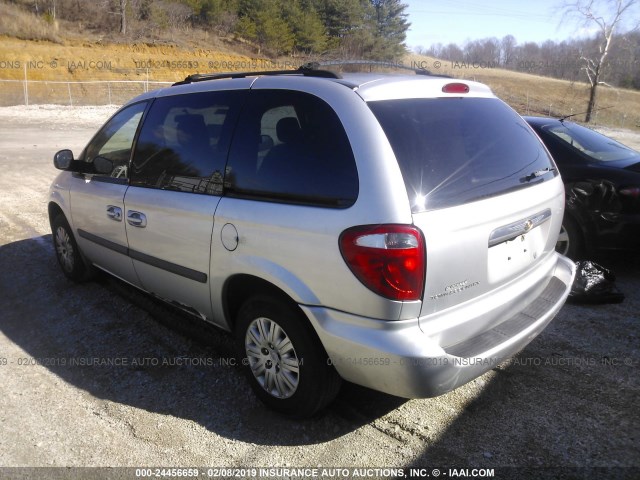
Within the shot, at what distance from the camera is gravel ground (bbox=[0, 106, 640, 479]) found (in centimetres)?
265

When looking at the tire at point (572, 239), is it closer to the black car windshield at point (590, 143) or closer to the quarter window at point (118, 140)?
the black car windshield at point (590, 143)

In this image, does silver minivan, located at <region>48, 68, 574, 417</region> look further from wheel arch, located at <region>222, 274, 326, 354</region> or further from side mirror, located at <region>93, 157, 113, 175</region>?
side mirror, located at <region>93, 157, 113, 175</region>

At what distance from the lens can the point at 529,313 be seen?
115 inches

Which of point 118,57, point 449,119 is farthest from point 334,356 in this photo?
point 118,57

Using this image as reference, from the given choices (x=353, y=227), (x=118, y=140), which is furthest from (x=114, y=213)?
(x=353, y=227)

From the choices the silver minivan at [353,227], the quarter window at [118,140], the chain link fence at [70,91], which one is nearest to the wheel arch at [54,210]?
the quarter window at [118,140]

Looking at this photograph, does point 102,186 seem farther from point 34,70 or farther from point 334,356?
point 34,70

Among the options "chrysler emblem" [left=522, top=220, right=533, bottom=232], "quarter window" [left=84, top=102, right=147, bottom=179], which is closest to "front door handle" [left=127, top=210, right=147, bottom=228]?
"quarter window" [left=84, top=102, right=147, bottom=179]

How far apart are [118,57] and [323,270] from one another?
42314 mm

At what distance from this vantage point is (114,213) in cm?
388

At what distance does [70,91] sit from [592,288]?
108 ft

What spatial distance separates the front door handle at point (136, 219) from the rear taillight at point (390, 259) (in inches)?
71.5

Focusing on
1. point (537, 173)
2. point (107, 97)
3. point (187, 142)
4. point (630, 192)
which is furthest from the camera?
point (107, 97)

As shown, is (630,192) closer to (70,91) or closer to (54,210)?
(54,210)
